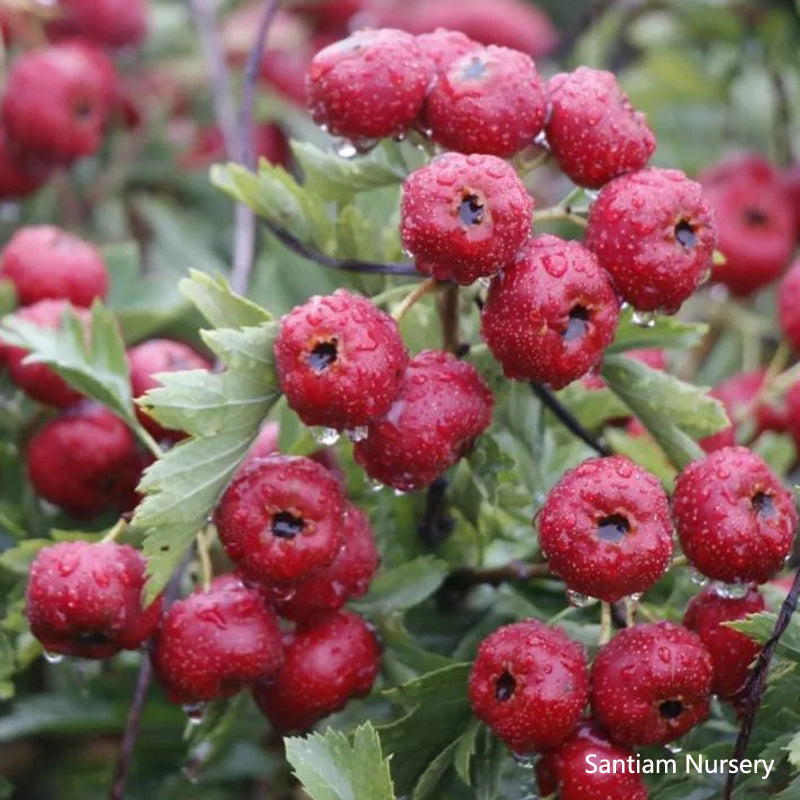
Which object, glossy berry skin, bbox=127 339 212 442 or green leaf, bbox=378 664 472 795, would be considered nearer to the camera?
green leaf, bbox=378 664 472 795

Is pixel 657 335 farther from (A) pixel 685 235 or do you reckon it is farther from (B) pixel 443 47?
(B) pixel 443 47

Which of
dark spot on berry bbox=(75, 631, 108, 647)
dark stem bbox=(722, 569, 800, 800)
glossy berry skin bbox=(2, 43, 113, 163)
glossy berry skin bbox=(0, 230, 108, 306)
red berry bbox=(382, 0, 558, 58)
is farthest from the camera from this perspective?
red berry bbox=(382, 0, 558, 58)

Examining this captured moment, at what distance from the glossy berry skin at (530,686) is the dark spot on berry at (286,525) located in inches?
5.4

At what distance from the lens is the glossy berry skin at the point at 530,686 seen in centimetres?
88

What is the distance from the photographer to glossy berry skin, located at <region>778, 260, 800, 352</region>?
1.34 m

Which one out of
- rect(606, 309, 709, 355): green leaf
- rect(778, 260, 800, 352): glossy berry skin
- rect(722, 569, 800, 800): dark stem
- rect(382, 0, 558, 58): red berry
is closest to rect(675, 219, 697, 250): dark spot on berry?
rect(606, 309, 709, 355): green leaf

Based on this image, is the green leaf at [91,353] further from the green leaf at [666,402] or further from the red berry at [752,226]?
the red berry at [752,226]

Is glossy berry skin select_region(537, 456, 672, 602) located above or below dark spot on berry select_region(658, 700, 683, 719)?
above

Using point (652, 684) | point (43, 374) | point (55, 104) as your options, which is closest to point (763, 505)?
point (652, 684)

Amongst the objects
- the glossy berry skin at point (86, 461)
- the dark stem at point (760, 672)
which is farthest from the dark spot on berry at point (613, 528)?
the glossy berry skin at point (86, 461)

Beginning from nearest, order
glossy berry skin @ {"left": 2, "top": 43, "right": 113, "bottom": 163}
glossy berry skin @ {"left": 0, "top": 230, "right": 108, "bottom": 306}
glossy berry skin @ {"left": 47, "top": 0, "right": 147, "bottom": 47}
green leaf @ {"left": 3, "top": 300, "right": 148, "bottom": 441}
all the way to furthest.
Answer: green leaf @ {"left": 3, "top": 300, "right": 148, "bottom": 441} → glossy berry skin @ {"left": 0, "top": 230, "right": 108, "bottom": 306} → glossy berry skin @ {"left": 2, "top": 43, "right": 113, "bottom": 163} → glossy berry skin @ {"left": 47, "top": 0, "right": 147, "bottom": 47}

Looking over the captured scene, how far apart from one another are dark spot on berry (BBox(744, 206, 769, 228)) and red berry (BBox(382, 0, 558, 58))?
53 cm

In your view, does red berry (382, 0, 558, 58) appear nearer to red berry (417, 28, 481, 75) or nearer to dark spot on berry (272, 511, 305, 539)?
red berry (417, 28, 481, 75)

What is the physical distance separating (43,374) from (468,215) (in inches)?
18.1
